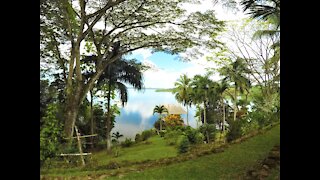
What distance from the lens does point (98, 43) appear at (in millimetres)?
2742

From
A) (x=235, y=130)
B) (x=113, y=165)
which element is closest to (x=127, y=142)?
(x=113, y=165)

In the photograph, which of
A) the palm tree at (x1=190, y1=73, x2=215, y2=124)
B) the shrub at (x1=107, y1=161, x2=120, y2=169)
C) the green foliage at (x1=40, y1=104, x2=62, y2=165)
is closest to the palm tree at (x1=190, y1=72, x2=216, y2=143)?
the palm tree at (x1=190, y1=73, x2=215, y2=124)

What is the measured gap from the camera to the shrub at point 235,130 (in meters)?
2.72

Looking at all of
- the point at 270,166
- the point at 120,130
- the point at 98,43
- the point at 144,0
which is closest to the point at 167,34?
the point at 144,0

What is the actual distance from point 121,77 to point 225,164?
1077mm

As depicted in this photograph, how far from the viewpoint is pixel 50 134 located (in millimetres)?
2613

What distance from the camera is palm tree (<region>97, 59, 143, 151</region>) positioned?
276cm

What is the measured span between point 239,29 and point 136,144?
122 centimetres

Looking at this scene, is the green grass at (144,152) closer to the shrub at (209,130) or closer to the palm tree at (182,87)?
the shrub at (209,130)

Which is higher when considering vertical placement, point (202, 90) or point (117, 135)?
point (202, 90)

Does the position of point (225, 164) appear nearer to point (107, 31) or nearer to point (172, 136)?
point (172, 136)

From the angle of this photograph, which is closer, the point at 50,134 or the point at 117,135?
the point at 50,134
